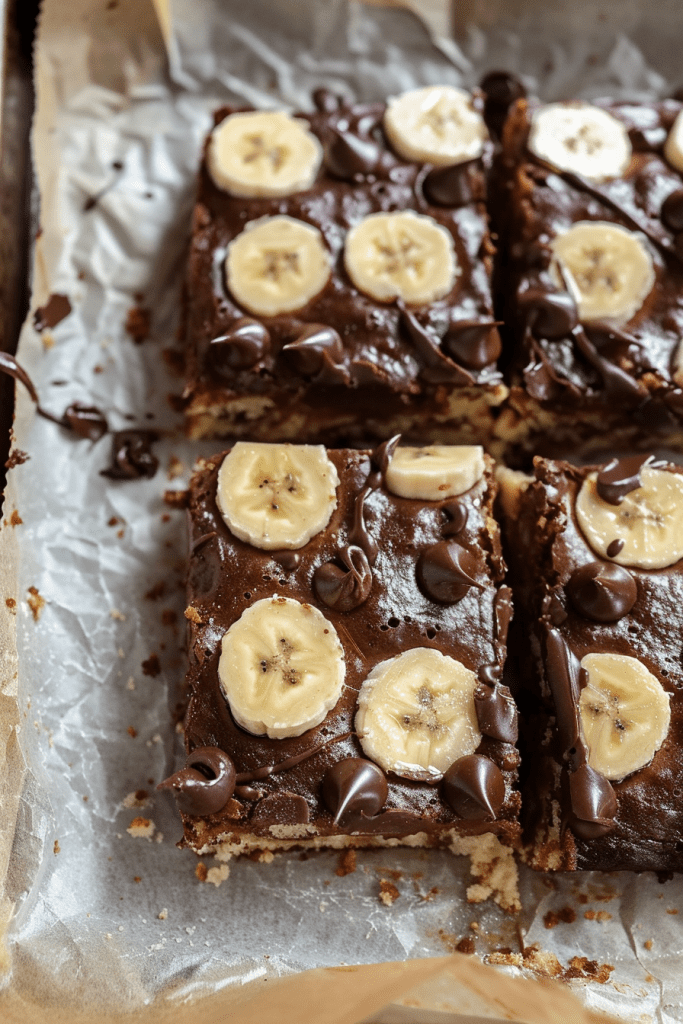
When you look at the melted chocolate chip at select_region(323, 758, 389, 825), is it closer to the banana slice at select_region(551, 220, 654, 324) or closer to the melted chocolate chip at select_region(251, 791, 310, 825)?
the melted chocolate chip at select_region(251, 791, 310, 825)

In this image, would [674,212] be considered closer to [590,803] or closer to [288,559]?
[288,559]

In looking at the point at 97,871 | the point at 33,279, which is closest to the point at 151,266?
the point at 33,279

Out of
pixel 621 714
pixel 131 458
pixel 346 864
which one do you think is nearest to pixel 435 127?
pixel 131 458

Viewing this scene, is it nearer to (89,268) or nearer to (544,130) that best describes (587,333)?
(544,130)

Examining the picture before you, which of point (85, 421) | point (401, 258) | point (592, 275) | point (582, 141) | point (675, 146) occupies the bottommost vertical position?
point (85, 421)

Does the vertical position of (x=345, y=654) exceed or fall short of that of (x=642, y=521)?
it falls short
